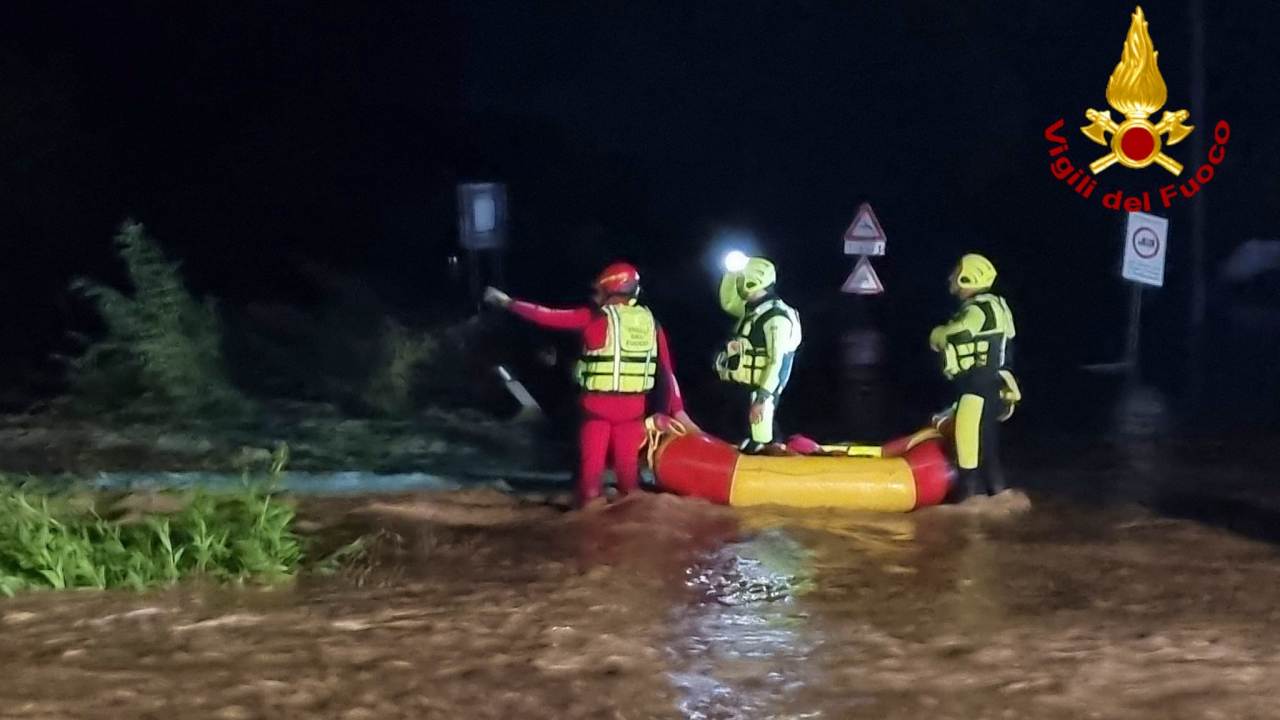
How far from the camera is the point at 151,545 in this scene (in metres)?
7.65

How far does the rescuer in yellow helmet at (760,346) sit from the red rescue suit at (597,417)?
68cm

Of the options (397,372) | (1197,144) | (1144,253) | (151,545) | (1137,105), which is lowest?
(151,545)

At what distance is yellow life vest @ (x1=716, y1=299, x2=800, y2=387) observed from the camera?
977 centimetres

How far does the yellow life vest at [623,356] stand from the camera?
9352 mm

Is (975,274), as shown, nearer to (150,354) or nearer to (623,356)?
(623,356)

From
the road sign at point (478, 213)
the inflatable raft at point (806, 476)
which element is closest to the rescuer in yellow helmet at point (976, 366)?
the inflatable raft at point (806, 476)

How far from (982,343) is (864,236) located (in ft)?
12.3

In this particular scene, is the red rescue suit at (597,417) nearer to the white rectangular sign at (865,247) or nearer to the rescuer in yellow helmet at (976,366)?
the rescuer in yellow helmet at (976,366)

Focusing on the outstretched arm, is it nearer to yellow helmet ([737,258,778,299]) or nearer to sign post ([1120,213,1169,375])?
yellow helmet ([737,258,778,299])

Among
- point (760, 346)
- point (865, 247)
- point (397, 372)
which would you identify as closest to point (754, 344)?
point (760, 346)

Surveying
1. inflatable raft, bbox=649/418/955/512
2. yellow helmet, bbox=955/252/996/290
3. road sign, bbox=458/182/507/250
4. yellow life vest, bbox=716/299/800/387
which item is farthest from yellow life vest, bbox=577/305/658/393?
road sign, bbox=458/182/507/250

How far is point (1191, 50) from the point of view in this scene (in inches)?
694

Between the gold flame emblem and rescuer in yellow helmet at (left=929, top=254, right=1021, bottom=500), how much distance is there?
240 inches


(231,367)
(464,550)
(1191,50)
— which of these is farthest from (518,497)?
(1191,50)
